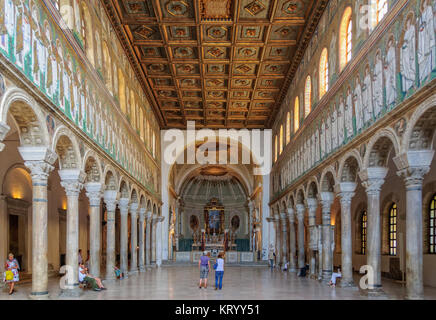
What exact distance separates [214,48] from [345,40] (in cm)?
963

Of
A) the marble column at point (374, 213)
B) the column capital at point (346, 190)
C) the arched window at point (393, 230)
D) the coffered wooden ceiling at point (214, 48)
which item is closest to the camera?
the marble column at point (374, 213)

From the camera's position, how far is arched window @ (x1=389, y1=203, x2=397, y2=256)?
25531 mm

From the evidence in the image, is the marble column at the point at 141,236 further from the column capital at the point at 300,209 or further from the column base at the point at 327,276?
the column base at the point at 327,276

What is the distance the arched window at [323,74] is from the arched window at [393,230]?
305 inches

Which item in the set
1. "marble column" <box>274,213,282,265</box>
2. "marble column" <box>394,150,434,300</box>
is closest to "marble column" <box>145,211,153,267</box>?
"marble column" <box>274,213,282,265</box>

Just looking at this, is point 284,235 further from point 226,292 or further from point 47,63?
point 47,63

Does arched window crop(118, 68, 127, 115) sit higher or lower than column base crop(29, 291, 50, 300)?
higher

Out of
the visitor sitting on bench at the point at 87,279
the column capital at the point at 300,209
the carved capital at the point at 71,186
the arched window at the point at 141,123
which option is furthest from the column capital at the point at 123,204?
the column capital at the point at 300,209

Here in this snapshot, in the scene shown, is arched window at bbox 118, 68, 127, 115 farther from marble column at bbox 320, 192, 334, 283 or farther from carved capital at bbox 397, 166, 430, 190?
carved capital at bbox 397, 166, 430, 190

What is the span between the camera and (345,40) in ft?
62.0

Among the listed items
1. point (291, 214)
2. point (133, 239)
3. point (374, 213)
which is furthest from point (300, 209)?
point (374, 213)

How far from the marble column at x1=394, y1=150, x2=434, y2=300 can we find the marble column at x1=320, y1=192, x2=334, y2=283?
886 cm

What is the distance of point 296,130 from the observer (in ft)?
93.9

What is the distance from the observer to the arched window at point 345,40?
18406mm
